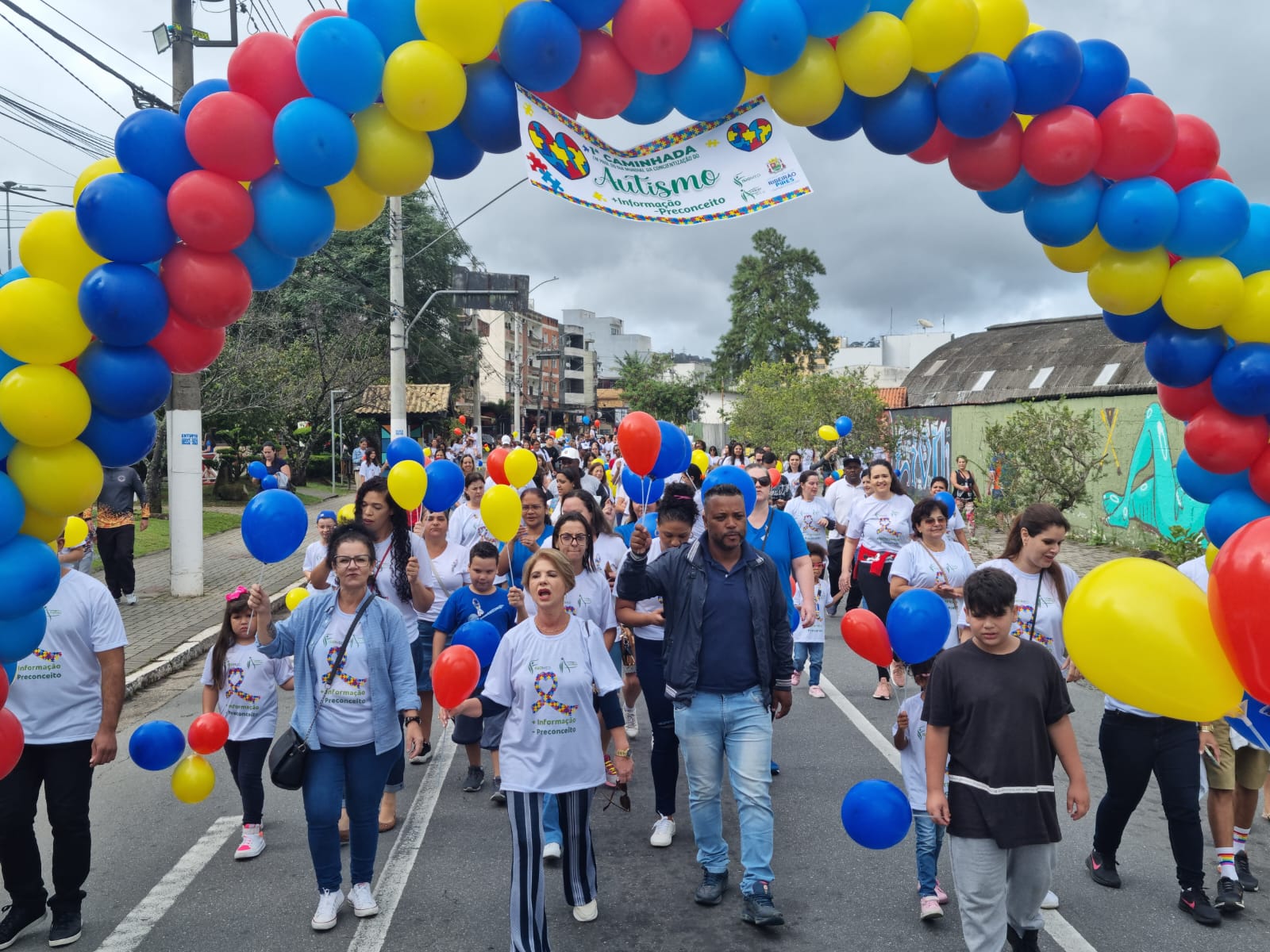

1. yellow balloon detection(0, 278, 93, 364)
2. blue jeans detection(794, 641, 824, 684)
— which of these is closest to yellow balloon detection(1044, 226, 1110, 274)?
blue jeans detection(794, 641, 824, 684)

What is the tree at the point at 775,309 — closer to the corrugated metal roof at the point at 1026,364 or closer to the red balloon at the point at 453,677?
the corrugated metal roof at the point at 1026,364

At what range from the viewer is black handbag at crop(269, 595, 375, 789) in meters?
3.95

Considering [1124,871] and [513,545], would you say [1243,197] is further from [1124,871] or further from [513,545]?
[513,545]

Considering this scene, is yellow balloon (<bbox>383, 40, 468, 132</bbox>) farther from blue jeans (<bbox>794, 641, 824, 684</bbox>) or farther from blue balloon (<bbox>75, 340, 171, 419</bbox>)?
blue jeans (<bbox>794, 641, 824, 684</bbox>)

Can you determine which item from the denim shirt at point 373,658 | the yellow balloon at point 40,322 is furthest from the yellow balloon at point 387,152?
the denim shirt at point 373,658

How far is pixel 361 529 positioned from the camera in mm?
4355

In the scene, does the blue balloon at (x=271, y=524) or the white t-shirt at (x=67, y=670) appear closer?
the white t-shirt at (x=67, y=670)

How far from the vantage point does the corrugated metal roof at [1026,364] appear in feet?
89.7

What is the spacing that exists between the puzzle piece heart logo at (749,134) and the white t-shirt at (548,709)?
227 cm

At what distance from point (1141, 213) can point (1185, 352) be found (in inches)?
25.5

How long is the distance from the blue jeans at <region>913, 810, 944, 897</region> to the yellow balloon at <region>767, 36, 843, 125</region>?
3.03 meters

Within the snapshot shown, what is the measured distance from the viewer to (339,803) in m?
4.06

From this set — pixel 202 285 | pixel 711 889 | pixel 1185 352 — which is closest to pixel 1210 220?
pixel 1185 352

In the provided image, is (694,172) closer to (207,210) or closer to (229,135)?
(229,135)
